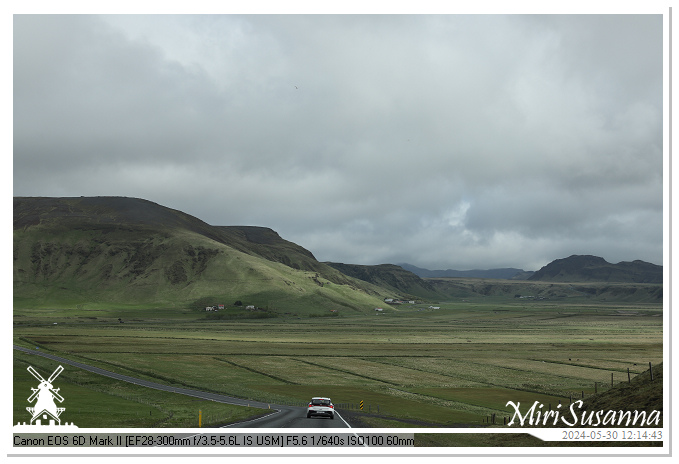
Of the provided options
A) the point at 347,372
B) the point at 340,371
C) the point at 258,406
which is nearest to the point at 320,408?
the point at 258,406

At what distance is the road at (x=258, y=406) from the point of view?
1470 inches

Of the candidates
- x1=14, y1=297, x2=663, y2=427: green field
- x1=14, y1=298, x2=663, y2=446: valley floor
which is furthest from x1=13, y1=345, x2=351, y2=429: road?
x1=14, y1=297, x2=663, y2=427: green field

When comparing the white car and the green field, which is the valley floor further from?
the white car

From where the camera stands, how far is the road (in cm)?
3734

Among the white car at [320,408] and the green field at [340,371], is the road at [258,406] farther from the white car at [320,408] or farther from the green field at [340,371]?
the green field at [340,371]

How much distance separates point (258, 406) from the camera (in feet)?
191

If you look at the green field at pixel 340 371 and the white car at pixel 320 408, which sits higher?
the white car at pixel 320 408

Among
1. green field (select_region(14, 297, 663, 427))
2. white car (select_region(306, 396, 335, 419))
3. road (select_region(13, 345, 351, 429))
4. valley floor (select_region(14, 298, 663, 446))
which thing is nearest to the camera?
road (select_region(13, 345, 351, 429))

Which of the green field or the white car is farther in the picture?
the green field

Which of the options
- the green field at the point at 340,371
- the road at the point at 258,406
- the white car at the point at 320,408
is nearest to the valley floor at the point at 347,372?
the green field at the point at 340,371

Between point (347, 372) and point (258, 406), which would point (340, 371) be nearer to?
point (347, 372)

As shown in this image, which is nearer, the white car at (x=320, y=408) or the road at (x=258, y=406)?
the road at (x=258, y=406)
